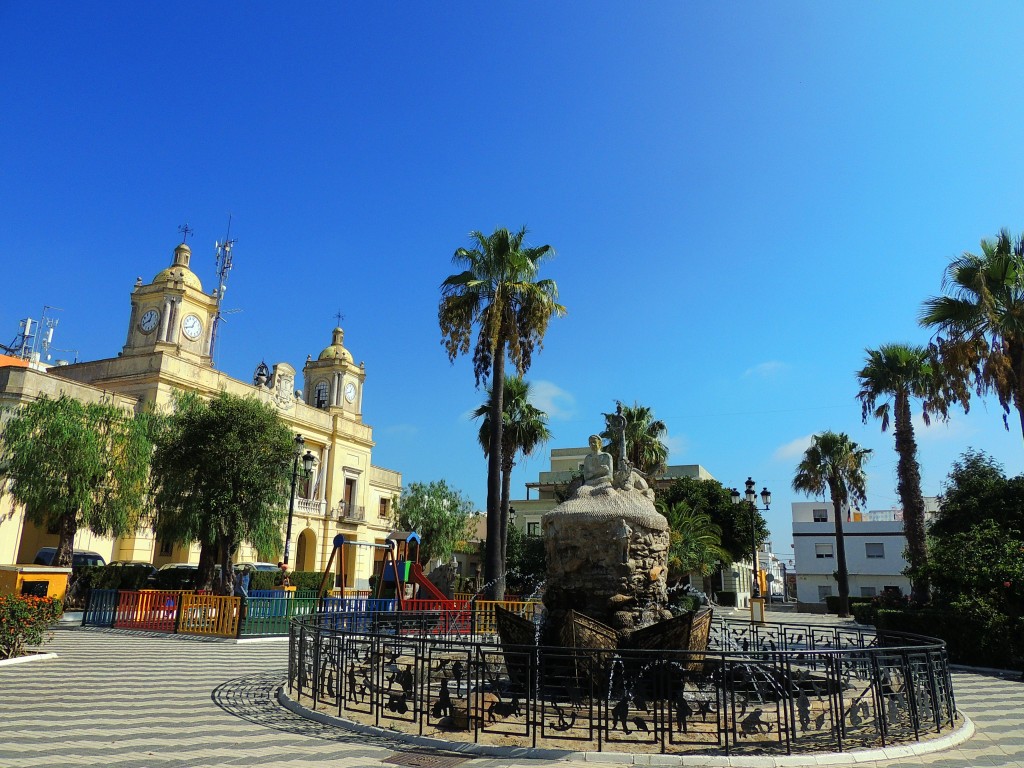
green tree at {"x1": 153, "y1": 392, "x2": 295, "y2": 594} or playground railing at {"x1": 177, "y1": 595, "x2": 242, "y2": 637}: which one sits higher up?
green tree at {"x1": 153, "y1": 392, "x2": 295, "y2": 594}

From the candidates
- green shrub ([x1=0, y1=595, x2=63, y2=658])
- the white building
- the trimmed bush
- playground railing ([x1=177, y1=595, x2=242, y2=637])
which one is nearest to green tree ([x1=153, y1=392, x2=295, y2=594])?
playground railing ([x1=177, y1=595, x2=242, y2=637])

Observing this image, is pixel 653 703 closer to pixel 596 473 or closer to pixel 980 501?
pixel 596 473

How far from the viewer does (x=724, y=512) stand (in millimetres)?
44938

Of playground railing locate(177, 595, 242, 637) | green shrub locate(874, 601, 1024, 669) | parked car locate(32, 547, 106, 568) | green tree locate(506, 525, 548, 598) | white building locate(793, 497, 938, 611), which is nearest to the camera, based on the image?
green shrub locate(874, 601, 1024, 669)

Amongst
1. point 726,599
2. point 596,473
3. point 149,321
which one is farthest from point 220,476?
point 726,599

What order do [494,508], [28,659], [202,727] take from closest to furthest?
[202,727], [28,659], [494,508]

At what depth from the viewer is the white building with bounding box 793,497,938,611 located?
54.8 metres

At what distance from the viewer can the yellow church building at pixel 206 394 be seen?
29375 mm

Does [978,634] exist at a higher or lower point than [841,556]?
lower

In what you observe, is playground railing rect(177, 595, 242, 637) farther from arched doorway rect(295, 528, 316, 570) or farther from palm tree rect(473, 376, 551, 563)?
arched doorway rect(295, 528, 316, 570)

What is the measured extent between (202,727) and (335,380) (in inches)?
1575

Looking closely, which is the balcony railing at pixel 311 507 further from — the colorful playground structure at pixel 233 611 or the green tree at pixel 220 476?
the colorful playground structure at pixel 233 611

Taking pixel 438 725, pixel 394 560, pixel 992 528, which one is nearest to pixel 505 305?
pixel 394 560

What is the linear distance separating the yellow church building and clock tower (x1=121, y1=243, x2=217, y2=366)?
0.17 feet
